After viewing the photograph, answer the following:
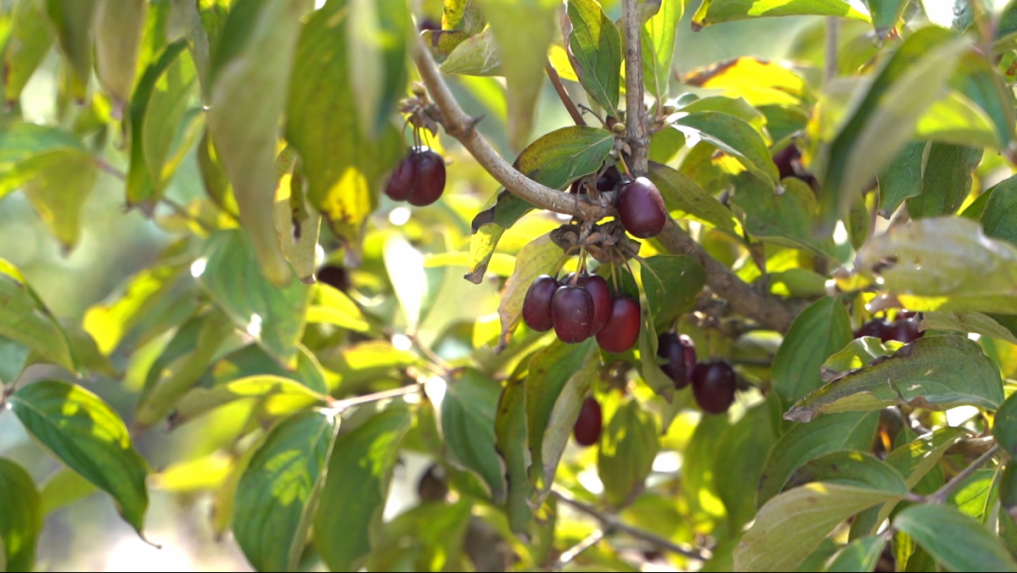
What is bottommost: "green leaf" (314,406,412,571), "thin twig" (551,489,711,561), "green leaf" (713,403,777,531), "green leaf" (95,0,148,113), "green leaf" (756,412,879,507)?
A: "thin twig" (551,489,711,561)

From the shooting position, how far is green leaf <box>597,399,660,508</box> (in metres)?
1.25

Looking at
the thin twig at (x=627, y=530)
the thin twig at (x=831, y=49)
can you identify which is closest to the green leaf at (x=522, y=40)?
the thin twig at (x=627, y=530)

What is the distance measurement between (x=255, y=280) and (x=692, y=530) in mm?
842

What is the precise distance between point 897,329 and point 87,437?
97 centimetres

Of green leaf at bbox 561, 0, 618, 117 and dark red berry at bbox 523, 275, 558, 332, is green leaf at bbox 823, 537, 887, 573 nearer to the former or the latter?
dark red berry at bbox 523, 275, 558, 332

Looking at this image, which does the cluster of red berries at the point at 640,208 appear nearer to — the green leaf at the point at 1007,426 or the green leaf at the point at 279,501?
the green leaf at the point at 1007,426

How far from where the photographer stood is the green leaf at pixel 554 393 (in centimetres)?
87

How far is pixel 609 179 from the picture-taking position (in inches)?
32.5

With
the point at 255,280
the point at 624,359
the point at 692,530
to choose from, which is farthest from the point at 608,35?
the point at 692,530

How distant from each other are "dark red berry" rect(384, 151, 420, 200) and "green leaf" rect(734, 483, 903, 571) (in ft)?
1.64

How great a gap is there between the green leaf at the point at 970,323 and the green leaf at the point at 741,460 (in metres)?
0.45

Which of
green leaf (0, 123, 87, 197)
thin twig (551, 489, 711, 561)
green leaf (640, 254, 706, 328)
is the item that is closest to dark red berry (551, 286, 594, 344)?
green leaf (640, 254, 706, 328)

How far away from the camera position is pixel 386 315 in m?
1.50

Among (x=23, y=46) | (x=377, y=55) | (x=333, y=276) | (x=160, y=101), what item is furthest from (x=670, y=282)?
(x=23, y=46)
